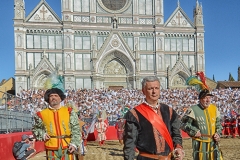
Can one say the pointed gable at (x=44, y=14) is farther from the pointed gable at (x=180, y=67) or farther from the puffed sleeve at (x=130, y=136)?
Result: the puffed sleeve at (x=130, y=136)

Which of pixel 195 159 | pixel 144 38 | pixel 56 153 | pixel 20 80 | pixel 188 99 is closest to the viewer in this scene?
pixel 56 153

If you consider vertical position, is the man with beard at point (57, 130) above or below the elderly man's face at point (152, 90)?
below

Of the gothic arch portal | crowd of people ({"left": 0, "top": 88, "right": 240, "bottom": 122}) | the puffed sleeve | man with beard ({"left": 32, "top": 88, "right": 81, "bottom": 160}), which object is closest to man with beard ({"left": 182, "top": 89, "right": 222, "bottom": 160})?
man with beard ({"left": 32, "top": 88, "right": 81, "bottom": 160})

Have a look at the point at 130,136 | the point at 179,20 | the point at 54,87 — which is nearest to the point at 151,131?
the point at 130,136

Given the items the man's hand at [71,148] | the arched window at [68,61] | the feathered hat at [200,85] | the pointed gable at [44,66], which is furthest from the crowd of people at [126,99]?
the man's hand at [71,148]

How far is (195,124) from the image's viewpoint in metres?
6.28

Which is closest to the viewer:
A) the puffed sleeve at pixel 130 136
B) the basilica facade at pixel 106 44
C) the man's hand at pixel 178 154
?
the puffed sleeve at pixel 130 136

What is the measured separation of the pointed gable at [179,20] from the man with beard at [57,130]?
39799 millimetres

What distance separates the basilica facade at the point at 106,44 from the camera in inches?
1559

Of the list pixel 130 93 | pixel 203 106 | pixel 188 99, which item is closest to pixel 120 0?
pixel 130 93

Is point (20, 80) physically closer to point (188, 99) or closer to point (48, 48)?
point (48, 48)

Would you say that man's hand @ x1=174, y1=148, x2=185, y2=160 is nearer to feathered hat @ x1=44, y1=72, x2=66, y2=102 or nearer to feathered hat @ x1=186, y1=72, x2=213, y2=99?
feathered hat @ x1=44, y1=72, x2=66, y2=102

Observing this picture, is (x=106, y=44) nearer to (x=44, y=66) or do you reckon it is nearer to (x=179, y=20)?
(x=44, y=66)

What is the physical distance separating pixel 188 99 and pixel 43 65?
692 inches
